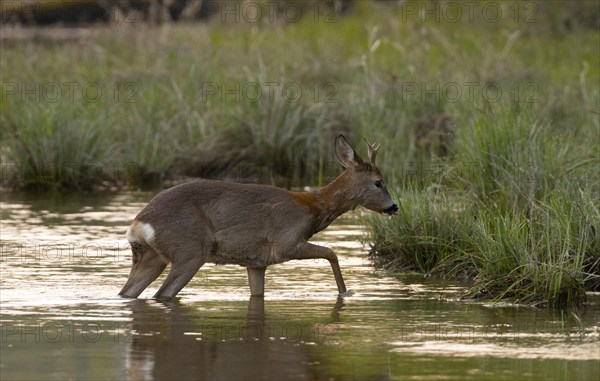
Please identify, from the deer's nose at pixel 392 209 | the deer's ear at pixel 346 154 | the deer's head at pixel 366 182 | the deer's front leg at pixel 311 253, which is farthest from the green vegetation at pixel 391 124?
the deer's front leg at pixel 311 253

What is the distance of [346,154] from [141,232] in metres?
1.99

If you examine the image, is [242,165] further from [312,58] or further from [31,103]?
[312,58]

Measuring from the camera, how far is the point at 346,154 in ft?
41.2

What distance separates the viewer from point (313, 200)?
12.4m

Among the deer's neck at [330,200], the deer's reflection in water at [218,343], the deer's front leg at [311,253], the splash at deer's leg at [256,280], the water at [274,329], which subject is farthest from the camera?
the deer's neck at [330,200]

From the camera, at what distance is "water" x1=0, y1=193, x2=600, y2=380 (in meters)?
8.93

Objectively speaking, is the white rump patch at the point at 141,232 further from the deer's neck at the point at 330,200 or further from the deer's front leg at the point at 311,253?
the deer's neck at the point at 330,200

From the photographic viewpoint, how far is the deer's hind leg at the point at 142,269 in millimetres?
11672

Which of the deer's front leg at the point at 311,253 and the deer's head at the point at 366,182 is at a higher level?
the deer's head at the point at 366,182

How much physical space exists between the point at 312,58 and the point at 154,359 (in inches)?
598
